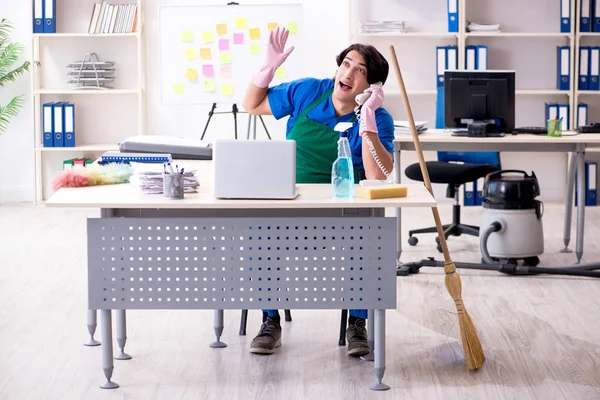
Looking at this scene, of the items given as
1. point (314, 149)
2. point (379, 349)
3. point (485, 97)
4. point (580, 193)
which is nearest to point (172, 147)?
point (314, 149)

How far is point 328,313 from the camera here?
411 cm

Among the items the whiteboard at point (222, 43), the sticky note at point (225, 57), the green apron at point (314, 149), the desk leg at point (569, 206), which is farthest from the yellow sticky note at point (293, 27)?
the green apron at point (314, 149)

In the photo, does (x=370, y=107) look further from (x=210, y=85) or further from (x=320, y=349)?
(x=210, y=85)

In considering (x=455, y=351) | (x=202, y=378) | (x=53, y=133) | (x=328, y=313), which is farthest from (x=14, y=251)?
(x=455, y=351)

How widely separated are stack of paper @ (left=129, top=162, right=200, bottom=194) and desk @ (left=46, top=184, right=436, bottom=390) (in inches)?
1.5

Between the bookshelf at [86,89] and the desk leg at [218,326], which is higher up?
the bookshelf at [86,89]

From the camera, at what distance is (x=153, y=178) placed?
3.12 m

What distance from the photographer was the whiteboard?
658 centimetres

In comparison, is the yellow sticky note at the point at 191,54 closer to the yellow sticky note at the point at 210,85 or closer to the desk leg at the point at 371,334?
the yellow sticky note at the point at 210,85

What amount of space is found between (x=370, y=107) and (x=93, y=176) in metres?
0.98

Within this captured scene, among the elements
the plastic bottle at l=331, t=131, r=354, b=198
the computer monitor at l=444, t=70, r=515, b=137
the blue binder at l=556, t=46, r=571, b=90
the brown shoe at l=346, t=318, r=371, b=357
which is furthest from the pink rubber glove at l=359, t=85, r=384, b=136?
the blue binder at l=556, t=46, r=571, b=90

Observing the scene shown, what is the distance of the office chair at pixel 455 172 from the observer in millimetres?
5324

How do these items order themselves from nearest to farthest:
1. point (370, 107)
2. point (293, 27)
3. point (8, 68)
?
point (370, 107)
point (293, 27)
point (8, 68)

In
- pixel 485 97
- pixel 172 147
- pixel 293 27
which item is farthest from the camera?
pixel 293 27
